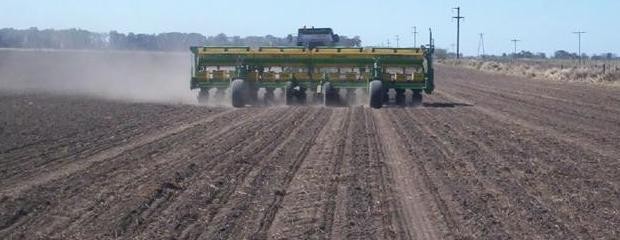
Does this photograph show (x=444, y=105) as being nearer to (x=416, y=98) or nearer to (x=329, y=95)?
(x=416, y=98)

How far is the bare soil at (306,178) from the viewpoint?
991 centimetres

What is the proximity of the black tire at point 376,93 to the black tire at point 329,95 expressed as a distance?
1353 mm

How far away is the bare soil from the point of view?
9.91 m

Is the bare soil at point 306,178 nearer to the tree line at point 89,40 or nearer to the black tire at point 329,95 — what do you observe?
the black tire at point 329,95

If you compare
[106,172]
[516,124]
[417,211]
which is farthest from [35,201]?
[516,124]

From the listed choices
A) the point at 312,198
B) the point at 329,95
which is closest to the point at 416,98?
the point at 329,95

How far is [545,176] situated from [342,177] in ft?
9.10

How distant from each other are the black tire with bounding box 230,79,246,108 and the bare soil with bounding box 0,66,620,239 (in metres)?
5.87

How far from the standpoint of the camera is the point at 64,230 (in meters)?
9.60

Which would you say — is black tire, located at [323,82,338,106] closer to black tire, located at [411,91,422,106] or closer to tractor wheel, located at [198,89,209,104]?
black tire, located at [411,91,422,106]

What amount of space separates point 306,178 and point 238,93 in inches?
681

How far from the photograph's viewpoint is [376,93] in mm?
29516

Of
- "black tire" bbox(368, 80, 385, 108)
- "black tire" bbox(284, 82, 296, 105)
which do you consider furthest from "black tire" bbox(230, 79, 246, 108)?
"black tire" bbox(368, 80, 385, 108)

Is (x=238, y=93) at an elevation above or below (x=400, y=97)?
above
